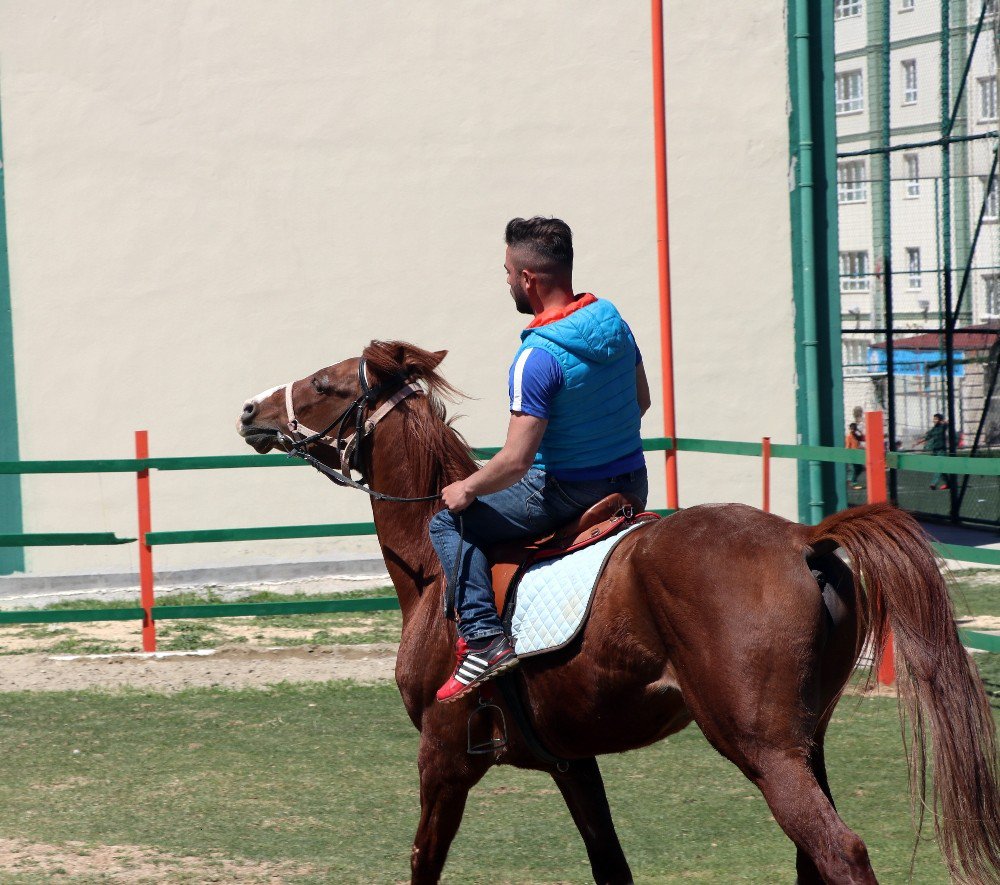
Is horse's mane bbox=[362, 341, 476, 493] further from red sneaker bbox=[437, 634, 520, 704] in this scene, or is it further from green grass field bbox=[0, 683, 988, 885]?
green grass field bbox=[0, 683, 988, 885]

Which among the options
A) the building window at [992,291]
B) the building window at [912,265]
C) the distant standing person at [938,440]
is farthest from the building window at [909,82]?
the distant standing person at [938,440]

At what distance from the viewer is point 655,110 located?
12188mm

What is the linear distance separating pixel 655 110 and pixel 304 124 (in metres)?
3.51

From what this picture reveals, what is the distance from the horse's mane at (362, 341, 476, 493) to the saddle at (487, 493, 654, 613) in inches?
A: 17.6

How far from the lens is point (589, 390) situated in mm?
4203

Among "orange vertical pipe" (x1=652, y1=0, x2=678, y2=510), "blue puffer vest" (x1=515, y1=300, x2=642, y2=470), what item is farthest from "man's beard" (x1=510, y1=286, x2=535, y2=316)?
"orange vertical pipe" (x1=652, y1=0, x2=678, y2=510)

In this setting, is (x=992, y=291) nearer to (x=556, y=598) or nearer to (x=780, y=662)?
(x=556, y=598)

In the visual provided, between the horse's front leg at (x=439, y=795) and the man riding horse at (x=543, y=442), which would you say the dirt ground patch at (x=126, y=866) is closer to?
the horse's front leg at (x=439, y=795)

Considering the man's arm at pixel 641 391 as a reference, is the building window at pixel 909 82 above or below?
above

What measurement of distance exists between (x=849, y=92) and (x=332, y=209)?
29.5 metres

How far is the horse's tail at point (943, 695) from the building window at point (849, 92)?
1371 inches

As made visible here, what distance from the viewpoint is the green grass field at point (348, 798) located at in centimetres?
537

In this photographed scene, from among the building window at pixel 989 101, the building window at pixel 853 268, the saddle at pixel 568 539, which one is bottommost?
the saddle at pixel 568 539

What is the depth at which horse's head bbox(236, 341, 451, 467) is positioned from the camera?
15.7 feet
